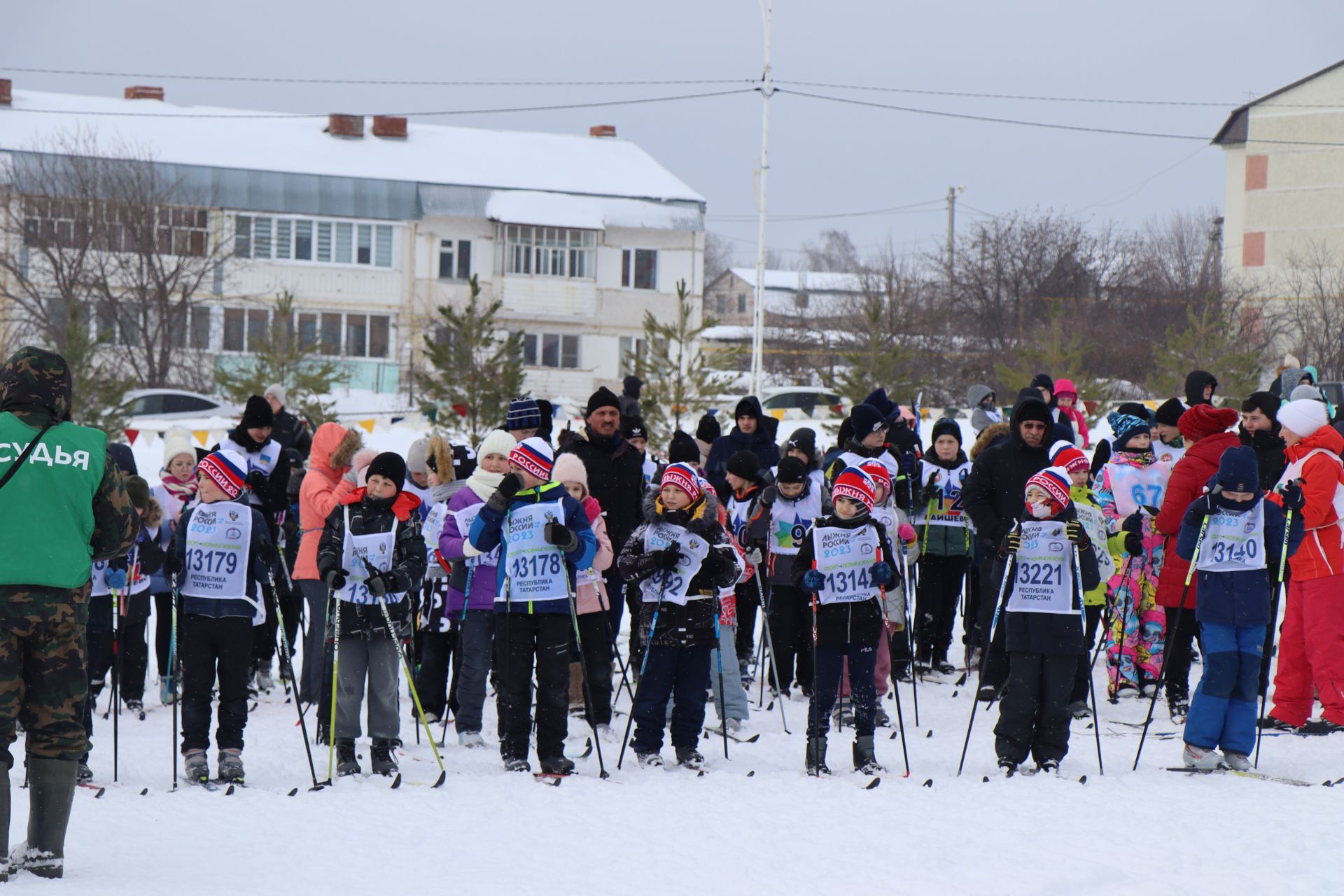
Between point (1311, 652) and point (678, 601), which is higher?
point (678, 601)

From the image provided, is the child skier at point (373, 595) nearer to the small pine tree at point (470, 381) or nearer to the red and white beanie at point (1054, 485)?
the red and white beanie at point (1054, 485)

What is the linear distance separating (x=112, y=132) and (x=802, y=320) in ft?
70.9

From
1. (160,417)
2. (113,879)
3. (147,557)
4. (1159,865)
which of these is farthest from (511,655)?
(160,417)

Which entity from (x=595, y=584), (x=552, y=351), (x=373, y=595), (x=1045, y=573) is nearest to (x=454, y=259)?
(x=552, y=351)

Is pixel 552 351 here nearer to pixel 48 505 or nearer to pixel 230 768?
pixel 230 768

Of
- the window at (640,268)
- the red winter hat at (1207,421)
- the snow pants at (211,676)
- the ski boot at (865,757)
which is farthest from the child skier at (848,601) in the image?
the window at (640,268)

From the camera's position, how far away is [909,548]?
10672 millimetres

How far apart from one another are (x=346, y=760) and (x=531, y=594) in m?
1.29

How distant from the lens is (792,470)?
9641mm

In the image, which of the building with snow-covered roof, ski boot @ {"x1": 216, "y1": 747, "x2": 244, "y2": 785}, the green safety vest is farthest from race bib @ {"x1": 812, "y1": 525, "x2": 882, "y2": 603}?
the building with snow-covered roof

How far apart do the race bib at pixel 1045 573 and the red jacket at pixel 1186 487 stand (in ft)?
4.96

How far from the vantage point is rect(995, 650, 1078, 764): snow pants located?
7.78 m

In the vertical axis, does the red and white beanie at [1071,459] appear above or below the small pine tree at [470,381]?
below

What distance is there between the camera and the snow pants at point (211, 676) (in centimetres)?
750
